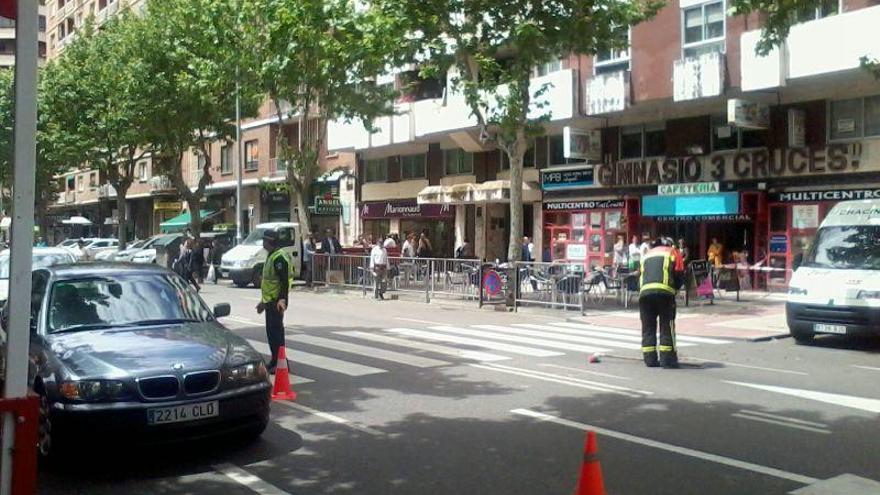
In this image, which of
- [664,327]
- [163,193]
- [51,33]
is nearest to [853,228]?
[664,327]

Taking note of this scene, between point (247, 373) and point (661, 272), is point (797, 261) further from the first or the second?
point (247, 373)

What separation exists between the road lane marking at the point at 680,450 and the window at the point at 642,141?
1861cm

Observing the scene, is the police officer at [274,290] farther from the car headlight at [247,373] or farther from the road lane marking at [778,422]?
the road lane marking at [778,422]

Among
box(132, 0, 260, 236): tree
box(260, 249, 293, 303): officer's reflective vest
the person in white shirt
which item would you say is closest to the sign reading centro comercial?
the person in white shirt

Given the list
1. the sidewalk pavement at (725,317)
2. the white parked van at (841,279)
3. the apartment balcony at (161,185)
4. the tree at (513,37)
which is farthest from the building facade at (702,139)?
the apartment balcony at (161,185)

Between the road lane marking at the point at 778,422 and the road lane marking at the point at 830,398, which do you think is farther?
the road lane marking at the point at 830,398

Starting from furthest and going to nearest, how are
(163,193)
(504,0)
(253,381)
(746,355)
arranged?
(163,193) < (746,355) < (504,0) < (253,381)

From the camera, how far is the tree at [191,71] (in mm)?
25062

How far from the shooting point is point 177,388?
237 inches

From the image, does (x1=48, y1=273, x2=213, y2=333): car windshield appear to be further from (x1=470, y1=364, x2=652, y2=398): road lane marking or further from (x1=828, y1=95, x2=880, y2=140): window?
(x1=828, y1=95, x2=880, y2=140): window

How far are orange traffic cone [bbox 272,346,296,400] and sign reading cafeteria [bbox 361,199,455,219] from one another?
78.7 ft

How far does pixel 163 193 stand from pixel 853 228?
43133mm

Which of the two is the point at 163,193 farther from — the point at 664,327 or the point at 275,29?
the point at 664,327

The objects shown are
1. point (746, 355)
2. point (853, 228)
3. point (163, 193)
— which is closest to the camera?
point (746, 355)
